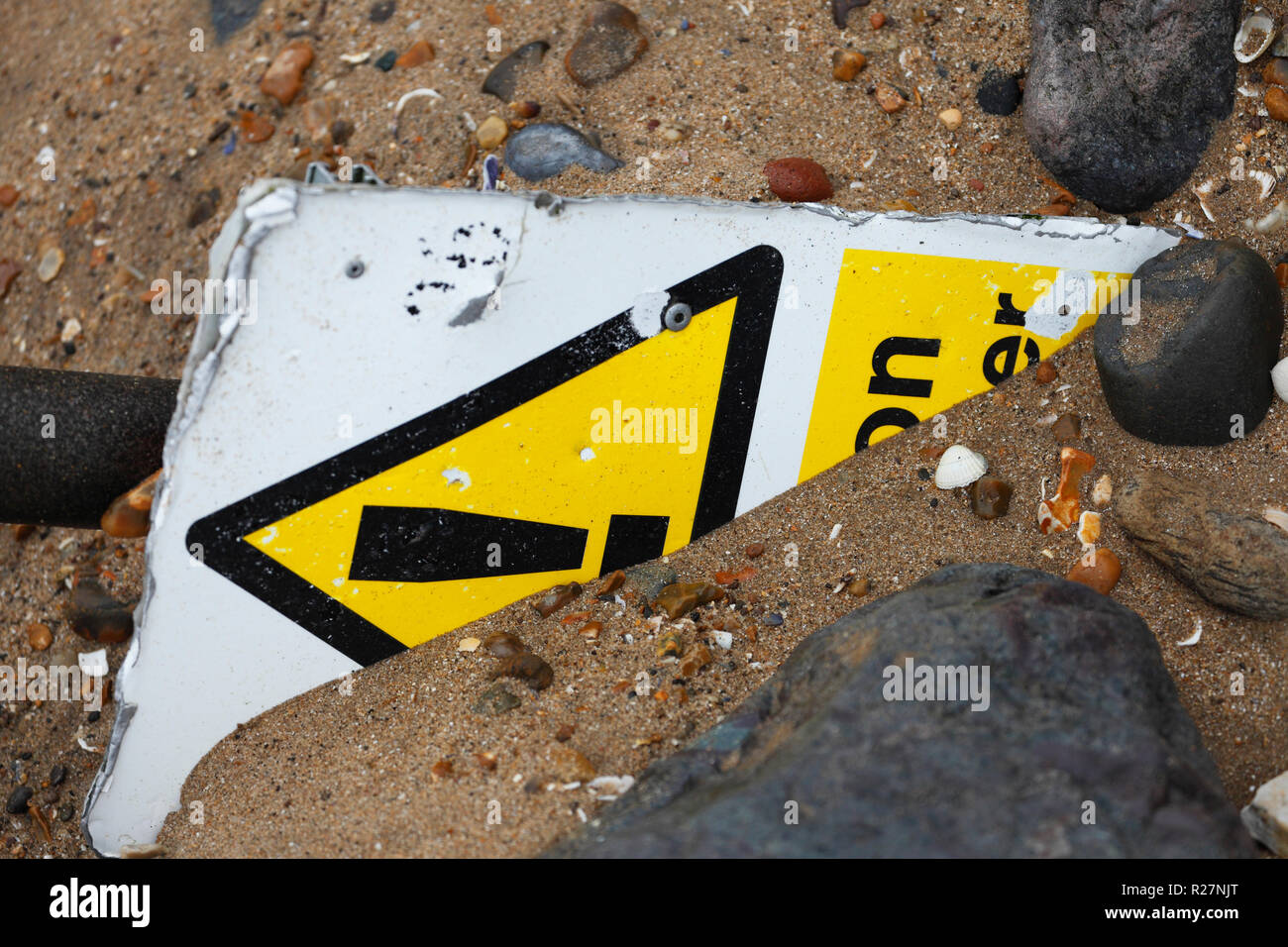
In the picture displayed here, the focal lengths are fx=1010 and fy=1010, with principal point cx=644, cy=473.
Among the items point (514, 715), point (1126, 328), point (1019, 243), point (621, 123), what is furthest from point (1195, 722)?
point (621, 123)

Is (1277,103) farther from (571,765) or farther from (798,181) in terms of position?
(571,765)

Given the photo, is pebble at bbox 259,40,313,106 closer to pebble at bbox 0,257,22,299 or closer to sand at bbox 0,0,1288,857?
sand at bbox 0,0,1288,857

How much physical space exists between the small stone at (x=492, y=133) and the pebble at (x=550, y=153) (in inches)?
3.0

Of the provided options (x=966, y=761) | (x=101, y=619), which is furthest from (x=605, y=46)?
(x=966, y=761)

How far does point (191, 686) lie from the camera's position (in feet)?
6.98

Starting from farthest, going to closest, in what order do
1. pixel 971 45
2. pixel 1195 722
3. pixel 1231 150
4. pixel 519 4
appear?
pixel 519 4 → pixel 971 45 → pixel 1231 150 → pixel 1195 722

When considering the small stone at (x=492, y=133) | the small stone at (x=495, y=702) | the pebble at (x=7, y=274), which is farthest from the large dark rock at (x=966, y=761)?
the pebble at (x=7, y=274)

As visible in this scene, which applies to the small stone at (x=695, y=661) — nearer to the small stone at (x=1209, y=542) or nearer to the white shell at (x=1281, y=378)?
the small stone at (x=1209, y=542)

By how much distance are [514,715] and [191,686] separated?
0.69 meters

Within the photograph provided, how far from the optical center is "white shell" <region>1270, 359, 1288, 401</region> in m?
2.28

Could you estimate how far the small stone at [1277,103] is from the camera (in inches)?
99.1

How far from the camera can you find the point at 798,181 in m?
2.55

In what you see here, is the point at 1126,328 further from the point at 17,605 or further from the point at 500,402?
the point at 17,605

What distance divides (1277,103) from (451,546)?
90.5 inches
